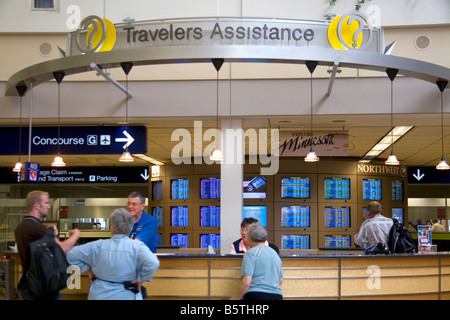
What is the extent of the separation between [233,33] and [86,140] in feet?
12.1

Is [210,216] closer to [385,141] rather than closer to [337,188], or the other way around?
[337,188]

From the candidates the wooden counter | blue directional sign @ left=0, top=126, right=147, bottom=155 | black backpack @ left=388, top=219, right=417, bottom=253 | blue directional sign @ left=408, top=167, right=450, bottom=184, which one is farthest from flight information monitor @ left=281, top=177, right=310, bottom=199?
the wooden counter

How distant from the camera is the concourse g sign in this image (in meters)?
7.73

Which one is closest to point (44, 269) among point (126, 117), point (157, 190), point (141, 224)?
point (141, 224)

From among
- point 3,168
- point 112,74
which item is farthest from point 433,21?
point 3,168

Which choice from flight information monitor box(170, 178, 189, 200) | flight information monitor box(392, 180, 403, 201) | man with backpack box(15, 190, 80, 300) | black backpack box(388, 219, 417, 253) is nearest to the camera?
man with backpack box(15, 190, 80, 300)

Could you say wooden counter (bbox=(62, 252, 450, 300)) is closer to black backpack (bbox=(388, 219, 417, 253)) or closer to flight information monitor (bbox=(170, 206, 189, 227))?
black backpack (bbox=(388, 219, 417, 253))

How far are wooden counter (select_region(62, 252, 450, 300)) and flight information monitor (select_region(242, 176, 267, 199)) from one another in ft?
21.6

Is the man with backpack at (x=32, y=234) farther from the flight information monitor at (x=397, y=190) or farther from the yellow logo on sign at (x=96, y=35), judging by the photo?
the flight information monitor at (x=397, y=190)

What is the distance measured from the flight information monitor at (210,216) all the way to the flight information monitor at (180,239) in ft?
1.81

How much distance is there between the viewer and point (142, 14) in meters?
10.1

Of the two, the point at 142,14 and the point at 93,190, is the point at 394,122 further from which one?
the point at 93,190

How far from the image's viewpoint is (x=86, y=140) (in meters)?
10.2
